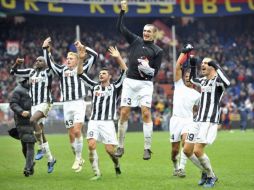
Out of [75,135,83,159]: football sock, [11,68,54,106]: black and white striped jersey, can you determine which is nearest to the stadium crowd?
[11,68,54,106]: black and white striped jersey

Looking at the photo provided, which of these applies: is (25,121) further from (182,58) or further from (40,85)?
(182,58)

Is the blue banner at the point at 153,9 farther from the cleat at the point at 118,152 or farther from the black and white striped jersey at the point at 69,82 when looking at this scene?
the cleat at the point at 118,152

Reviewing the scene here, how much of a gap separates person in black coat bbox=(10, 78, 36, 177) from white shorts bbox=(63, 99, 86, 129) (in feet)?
4.24

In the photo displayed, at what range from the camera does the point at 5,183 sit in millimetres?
15188

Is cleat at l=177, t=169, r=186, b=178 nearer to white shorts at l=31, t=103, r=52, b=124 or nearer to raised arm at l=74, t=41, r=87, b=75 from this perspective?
raised arm at l=74, t=41, r=87, b=75

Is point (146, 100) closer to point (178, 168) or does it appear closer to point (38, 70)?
point (178, 168)

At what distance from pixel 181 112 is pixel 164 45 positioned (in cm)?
3136

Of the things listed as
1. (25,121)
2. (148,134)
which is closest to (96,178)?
(148,134)

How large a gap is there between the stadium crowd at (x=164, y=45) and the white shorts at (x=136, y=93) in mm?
23820

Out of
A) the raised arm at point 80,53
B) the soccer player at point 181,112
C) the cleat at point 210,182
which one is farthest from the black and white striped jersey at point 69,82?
the cleat at point 210,182

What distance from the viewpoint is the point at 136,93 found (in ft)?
53.3

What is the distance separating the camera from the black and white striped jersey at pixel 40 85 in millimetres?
18000

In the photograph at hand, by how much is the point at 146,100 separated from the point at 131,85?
470 mm

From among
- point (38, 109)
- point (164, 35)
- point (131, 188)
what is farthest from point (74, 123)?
point (164, 35)
